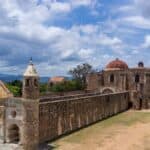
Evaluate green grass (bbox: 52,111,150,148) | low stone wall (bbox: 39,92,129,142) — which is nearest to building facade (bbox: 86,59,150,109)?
green grass (bbox: 52,111,150,148)

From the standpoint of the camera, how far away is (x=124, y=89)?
52344 millimetres

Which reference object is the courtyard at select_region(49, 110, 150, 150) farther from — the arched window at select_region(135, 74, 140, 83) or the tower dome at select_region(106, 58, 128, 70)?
the tower dome at select_region(106, 58, 128, 70)

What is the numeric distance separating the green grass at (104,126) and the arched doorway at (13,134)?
265 centimetres

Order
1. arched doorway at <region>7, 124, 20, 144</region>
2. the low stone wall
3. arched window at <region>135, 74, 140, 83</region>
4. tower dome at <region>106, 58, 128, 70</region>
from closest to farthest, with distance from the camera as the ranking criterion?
1. arched doorway at <region>7, 124, 20, 144</region>
2. the low stone wall
3. arched window at <region>135, 74, 140, 83</region>
4. tower dome at <region>106, 58, 128, 70</region>

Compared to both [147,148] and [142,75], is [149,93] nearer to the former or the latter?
[142,75]

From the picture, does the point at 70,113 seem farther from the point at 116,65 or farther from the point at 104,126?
the point at 116,65

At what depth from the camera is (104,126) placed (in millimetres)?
34375

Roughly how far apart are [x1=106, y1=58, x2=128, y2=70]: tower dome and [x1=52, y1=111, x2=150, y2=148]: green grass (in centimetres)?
1214

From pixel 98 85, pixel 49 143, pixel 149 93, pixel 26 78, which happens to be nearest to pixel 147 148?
pixel 49 143

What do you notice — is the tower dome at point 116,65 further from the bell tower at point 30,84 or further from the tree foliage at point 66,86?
the bell tower at point 30,84

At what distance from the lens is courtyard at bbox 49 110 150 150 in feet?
83.3

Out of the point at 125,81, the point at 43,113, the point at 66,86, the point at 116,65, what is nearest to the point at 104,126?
the point at 43,113

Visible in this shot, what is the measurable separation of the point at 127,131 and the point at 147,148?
647 centimetres

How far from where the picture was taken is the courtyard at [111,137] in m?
25.4
